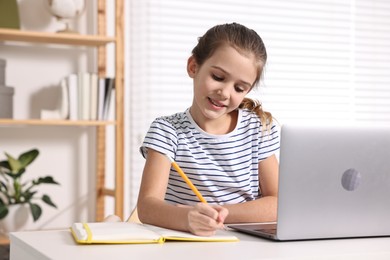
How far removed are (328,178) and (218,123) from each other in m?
0.67

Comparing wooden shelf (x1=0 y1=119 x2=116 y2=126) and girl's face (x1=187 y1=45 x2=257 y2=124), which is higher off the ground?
girl's face (x1=187 y1=45 x2=257 y2=124)

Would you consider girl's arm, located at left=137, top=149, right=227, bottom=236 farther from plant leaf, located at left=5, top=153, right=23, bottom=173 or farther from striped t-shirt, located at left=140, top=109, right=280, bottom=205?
plant leaf, located at left=5, top=153, right=23, bottom=173

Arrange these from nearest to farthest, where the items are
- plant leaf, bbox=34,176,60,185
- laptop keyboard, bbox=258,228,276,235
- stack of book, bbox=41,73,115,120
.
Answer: laptop keyboard, bbox=258,228,276,235 → plant leaf, bbox=34,176,60,185 → stack of book, bbox=41,73,115,120

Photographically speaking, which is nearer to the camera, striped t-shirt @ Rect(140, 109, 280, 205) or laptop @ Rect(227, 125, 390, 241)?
laptop @ Rect(227, 125, 390, 241)

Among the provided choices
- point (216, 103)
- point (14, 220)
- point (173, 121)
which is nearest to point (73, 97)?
point (14, 220)

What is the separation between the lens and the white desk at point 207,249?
107 cm

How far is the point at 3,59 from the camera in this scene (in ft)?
10.1

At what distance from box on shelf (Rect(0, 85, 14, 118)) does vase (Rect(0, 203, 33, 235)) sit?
18.2 inches

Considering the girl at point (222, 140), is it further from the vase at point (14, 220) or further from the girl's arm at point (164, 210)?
the vase at point (14, 220)

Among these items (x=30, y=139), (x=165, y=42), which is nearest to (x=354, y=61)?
(x=165, y=42)

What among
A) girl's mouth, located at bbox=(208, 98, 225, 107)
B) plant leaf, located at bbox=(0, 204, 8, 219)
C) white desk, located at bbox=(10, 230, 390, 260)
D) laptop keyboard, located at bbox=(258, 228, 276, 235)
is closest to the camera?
white desk, located at bbox=(10, 230, 390, 260)

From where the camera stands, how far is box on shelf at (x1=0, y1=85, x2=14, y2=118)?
3.01m

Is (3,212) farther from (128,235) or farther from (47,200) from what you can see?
(128,235)

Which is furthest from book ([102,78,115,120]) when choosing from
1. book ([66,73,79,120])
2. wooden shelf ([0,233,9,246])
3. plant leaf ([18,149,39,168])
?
wooden shelf ([0,233,9,246])
